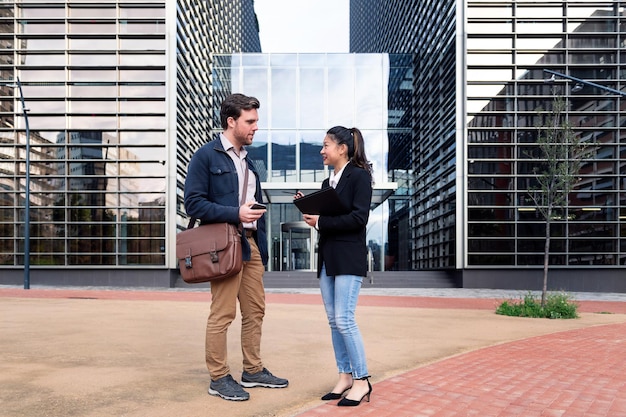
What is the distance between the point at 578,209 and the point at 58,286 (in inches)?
777

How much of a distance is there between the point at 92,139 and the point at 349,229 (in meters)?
22.7

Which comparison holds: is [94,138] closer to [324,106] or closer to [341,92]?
[324,106]

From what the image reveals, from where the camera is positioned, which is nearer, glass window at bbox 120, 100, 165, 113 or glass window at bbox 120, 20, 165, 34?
glass window at bbox 120, 100, 165, 113

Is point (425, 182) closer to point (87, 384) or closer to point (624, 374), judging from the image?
point (624, 374)

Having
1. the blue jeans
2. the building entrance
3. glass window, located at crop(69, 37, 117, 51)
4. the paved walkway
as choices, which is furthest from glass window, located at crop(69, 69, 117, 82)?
the blue jeans

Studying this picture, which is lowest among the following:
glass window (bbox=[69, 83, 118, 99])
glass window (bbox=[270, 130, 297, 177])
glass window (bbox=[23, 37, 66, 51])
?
glass window (bbox=[270, 130, 297, 177])

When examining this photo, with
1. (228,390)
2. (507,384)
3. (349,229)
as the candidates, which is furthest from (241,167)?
(507,384)

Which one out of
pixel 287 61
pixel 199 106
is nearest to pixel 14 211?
pixel 199 106

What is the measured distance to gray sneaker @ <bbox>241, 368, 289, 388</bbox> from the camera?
4934 millimetres

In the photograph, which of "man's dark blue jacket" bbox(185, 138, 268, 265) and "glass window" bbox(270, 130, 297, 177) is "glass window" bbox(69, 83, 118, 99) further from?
Answer: "man's dark blue jacket" bbox(185, 138, 268, 265)

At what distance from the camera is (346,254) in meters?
4.43

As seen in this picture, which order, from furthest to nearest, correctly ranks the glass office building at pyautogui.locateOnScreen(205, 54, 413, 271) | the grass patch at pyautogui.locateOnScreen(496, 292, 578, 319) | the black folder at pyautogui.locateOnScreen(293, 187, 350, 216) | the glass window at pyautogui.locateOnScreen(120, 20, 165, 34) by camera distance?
the glass office building at pyautogui.locateOnScreen(205, 54, 413, 271) → the glass window at pyautogui.locateOnScreen(120, 20, 165, 34) → the grass patch at pyautogui.locateOnScreen(496, 292, 578, 319) → the black folder at pyautogui.locateOnScreen(293, 187, 350, 216)

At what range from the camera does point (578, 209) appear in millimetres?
23266

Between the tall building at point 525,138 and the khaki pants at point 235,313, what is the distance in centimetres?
1940
